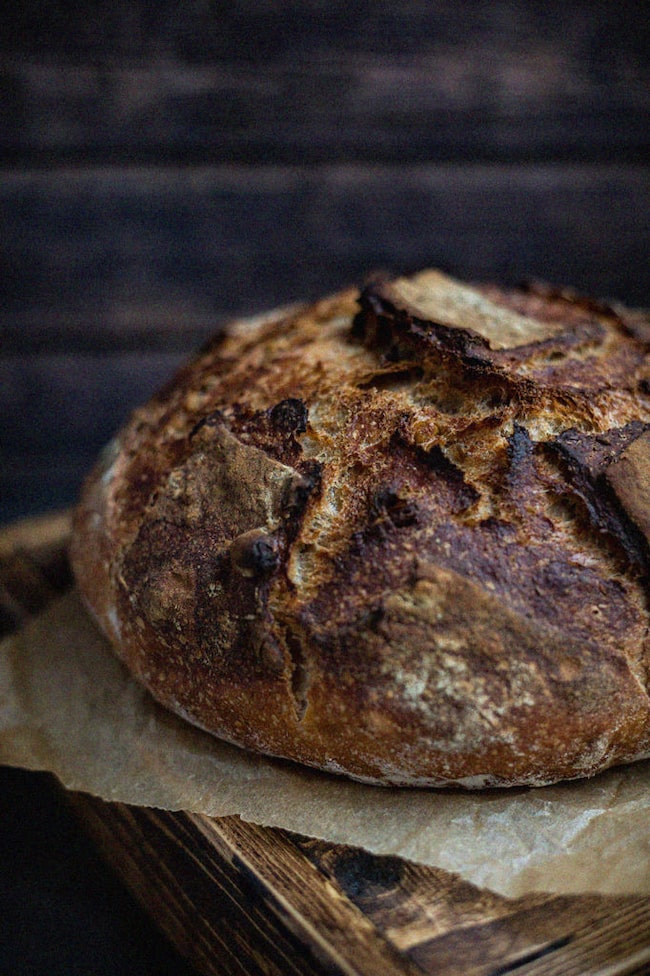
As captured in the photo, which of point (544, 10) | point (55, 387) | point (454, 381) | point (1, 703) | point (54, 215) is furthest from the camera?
point (55, 387)

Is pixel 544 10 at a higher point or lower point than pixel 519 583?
higher

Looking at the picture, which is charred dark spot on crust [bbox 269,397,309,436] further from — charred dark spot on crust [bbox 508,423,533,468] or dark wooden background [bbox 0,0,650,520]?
dark wooden background [bbox 0,0,650,520]

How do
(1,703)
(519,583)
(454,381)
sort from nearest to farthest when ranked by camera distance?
(519,583), (454,381), (1,703)

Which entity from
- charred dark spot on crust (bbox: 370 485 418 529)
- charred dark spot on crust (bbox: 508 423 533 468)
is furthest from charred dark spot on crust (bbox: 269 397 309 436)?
charred dark spot on crust (bbox: 508 423 533 468)

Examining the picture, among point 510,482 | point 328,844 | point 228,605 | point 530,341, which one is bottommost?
point 328,844

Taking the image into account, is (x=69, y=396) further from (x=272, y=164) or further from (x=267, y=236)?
(x=272, y=164)

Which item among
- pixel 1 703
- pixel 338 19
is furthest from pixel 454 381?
pixel 338 19

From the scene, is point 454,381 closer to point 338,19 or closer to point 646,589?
point 646,589

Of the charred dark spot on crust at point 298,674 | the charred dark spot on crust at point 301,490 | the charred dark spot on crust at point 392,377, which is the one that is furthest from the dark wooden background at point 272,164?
the charred dark spot on crust at point 298,674
